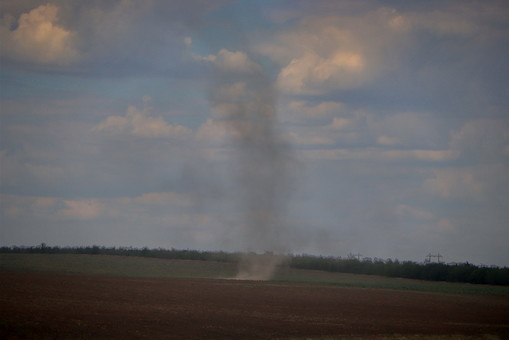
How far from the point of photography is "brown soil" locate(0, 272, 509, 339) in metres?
35.0

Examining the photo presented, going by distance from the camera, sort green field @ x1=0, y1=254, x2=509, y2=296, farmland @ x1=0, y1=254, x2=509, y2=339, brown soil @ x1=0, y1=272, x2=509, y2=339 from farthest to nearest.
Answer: green field @ x1=0, y1=254, x2=509, y2=296
farmland @ x1=0, y1=254, x2=509, y2=339
brown soil @ x1=0, y1=272, x2=509, y2=339

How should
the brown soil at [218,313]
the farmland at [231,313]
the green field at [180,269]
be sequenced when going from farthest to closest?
the green field at [180,269], the farmland at [231,313], the brown soil at [218,313]

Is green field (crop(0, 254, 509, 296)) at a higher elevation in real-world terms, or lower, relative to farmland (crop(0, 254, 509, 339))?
higher

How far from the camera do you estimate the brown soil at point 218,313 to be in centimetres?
3503

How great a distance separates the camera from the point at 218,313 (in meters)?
44.8

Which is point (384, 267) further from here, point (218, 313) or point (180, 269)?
point (218, 313)

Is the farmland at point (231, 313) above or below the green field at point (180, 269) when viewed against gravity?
below

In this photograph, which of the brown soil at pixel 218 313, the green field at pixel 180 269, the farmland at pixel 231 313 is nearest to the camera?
the brown soil at pixel 218 313

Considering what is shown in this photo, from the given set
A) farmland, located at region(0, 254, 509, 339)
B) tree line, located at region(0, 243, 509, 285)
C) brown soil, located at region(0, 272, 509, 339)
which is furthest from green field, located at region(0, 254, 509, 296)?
brown soil, located at region(0, 272, 509, 339)

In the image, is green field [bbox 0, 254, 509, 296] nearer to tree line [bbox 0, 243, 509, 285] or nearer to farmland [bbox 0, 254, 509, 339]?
tree line [bbox 0, 243, 509, 285]

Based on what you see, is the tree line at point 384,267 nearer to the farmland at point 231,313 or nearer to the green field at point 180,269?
the green field at point 180,269

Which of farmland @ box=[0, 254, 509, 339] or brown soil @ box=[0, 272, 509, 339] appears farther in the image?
farmland @ box=[0, 254, 509, 339]

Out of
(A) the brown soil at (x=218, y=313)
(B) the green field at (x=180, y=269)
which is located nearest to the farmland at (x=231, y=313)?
(A) the brown soil at (x=218, y=313)

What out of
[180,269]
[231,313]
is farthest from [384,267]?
[231,313]
